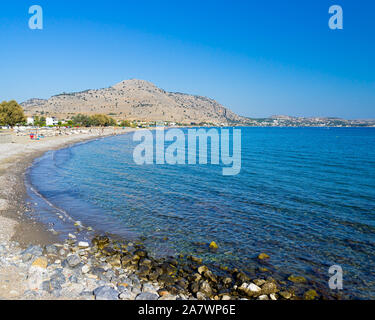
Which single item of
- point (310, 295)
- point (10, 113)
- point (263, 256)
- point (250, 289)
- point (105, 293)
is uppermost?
point (10, 113)

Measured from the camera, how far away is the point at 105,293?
753 cm

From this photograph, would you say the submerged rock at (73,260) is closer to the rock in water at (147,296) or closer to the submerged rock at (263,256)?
the rock in water at (147,296)

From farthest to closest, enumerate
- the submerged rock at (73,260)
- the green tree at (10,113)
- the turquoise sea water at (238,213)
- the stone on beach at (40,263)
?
the green tree at (10,113), the turquoise sea water at (238,213), the submerged rock at (73,260), the stone on beach at (40,263)

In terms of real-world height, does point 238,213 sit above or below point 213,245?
above

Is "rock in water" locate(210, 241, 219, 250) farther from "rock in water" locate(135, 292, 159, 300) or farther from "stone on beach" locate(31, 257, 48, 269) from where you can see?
"stone on beach" locate(31, 257, 48, 269)

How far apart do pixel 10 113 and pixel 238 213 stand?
3055 inches

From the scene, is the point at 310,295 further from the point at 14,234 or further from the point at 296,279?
the point at 14,234

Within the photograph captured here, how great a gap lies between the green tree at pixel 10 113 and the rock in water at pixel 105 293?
7928 cm

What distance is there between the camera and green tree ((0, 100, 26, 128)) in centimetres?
7081

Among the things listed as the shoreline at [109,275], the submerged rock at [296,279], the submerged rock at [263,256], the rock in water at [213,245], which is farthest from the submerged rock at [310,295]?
the rock in water at [213,245]

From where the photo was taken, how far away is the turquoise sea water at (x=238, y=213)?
10.9 metres

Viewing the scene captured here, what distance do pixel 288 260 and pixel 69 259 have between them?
8.46m

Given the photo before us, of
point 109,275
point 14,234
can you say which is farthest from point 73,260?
point 14,234

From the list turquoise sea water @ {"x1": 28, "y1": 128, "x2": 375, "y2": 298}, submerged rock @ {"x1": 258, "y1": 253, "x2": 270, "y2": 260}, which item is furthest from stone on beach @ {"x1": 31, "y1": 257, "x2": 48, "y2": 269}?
submerged rock @ {"x1": 258, "y1": 253, "x2": 270, "y2": 260}
